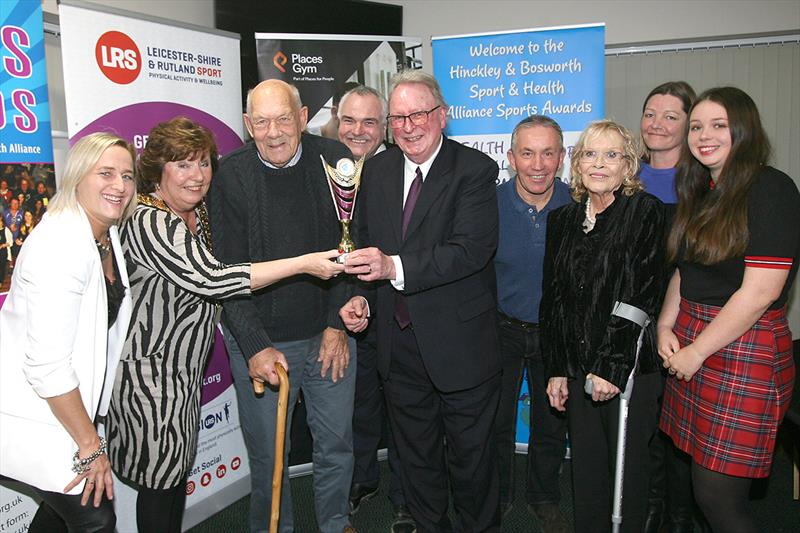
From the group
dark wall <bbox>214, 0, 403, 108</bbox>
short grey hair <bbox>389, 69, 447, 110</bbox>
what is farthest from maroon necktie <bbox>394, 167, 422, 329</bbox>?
dark wall <bbox>214, 0, 403, 108</bbox>

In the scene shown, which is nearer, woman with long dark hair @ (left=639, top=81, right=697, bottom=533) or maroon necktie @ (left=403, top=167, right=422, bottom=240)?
maroon necktie @ (left=403, top=167, right=422, bottom=240)

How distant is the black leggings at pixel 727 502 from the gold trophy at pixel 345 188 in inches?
60.3

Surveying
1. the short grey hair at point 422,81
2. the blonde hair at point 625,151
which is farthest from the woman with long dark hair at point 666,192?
the short grey hair at point 422,81

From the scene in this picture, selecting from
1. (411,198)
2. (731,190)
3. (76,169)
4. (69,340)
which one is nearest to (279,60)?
(411,198)

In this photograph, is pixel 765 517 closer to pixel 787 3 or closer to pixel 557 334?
pixel 557 334

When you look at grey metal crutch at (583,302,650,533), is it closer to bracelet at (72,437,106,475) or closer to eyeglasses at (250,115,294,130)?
eyeglasses at (250,115,294,130)

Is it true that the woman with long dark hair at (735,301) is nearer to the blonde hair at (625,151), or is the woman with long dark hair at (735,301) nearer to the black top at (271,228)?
the blonde hair at (625,151)

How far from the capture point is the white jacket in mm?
1798

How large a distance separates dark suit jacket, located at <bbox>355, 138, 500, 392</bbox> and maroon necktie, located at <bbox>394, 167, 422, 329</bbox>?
24 mm

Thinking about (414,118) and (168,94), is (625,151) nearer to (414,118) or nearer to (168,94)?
(414,118)

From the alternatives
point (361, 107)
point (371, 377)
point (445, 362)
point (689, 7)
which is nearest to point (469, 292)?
point (445, 362)

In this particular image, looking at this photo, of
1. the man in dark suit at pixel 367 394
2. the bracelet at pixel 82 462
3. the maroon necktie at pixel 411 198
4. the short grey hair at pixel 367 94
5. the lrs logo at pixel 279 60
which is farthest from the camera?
the lrs logo at pixel 279 60

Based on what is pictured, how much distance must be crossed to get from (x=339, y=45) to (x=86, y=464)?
9.34 ft

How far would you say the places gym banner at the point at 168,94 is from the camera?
8.77 ft
